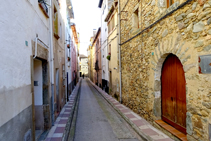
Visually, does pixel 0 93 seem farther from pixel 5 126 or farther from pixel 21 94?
pixel 21 94

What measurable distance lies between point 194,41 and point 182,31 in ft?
1.65

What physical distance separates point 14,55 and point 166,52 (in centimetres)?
378

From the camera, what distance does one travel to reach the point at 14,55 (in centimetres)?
259

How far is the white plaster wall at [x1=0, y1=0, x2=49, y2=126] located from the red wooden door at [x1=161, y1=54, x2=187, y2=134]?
12.4ft

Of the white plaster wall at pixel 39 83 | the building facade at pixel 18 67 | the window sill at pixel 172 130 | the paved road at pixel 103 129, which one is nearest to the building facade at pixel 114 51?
the paved road at pixel 103 129

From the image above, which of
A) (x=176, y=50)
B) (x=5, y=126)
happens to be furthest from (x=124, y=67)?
(x=5, y=126)

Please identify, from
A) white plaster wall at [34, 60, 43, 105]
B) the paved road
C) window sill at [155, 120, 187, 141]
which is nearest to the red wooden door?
window sill at [155, 120, 187, 141]

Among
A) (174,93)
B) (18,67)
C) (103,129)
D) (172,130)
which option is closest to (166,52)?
(174,93)

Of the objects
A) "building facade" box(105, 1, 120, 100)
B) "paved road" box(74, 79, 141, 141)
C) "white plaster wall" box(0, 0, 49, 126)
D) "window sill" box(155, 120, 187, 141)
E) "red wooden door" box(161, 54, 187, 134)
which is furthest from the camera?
"building facade" box(105, 1, 120, 100)

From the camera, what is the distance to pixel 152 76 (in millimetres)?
5336

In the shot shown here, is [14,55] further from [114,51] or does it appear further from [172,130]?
[114,51]

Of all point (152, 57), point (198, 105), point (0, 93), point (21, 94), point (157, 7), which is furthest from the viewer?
point (152, 57)

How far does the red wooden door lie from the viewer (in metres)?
4.08

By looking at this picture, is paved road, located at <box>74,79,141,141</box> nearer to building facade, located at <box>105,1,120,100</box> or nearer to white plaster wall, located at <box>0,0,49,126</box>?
white plaster wall, located at <box>0,0,49,126</box>
